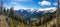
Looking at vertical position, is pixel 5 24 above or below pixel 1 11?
below

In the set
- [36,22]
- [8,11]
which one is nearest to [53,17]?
[36,22]

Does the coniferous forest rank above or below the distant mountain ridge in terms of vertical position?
below

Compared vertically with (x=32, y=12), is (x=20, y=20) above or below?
below

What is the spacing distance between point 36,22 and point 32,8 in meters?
0.39

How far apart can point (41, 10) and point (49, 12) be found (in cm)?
22

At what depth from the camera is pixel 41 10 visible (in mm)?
4594

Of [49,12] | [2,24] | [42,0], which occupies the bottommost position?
[2,24]

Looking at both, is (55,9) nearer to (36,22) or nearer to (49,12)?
(49,12)

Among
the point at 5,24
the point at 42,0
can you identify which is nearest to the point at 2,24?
the point at 5,24

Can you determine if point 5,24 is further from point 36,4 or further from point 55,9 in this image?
point 55,9

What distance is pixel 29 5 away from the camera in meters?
4.65

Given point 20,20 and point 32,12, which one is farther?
point 20,20

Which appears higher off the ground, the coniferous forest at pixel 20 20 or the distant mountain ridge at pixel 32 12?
the distant mountain ridge at pixel 32 12

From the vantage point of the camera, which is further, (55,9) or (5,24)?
(5,24)
